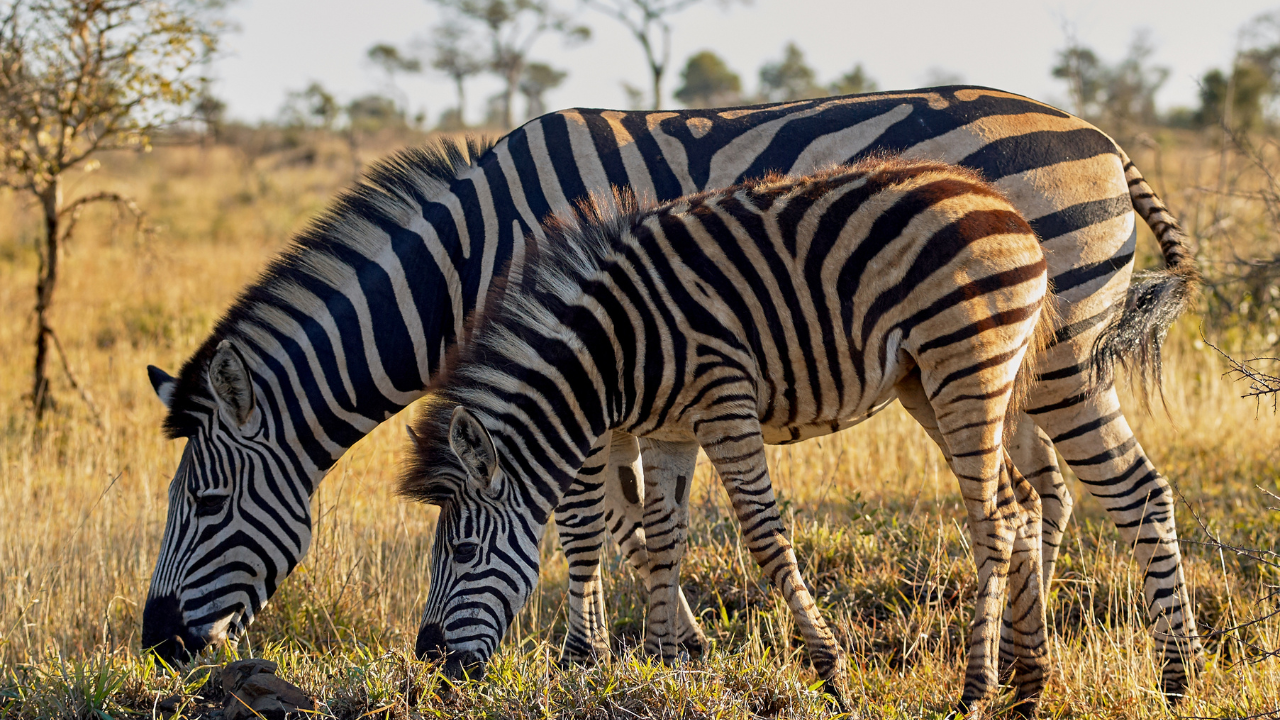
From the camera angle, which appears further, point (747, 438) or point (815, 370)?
point (815, 370)

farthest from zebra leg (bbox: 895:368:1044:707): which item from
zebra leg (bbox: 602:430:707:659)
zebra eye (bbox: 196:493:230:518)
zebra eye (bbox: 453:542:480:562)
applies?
zebra eye (bbox: 196:493:230:518)

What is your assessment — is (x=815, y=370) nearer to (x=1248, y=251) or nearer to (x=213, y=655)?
(x=213, y=655)

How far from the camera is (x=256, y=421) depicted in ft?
12.6

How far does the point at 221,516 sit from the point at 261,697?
1146 mm

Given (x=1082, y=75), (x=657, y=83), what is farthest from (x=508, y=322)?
(x=1082, y=75)

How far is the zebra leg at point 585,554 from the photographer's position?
4.06m

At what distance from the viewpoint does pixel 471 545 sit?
3.23 m

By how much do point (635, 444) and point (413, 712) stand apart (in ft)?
5.76

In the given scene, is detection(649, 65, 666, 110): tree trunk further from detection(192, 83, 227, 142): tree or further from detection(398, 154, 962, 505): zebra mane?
detection(398, 154, 962, 505): zebra mane

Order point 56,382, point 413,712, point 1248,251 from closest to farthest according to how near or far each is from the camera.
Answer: point 413,712 < point 56,382 < point 1248,251

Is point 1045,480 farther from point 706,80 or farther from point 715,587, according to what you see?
point 706,80

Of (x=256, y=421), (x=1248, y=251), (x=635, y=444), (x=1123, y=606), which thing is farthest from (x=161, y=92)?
(x=1248, y=251)

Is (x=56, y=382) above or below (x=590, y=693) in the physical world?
above

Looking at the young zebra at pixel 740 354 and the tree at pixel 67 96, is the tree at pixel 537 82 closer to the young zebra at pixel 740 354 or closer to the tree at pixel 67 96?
the tree at pixel 67 96
